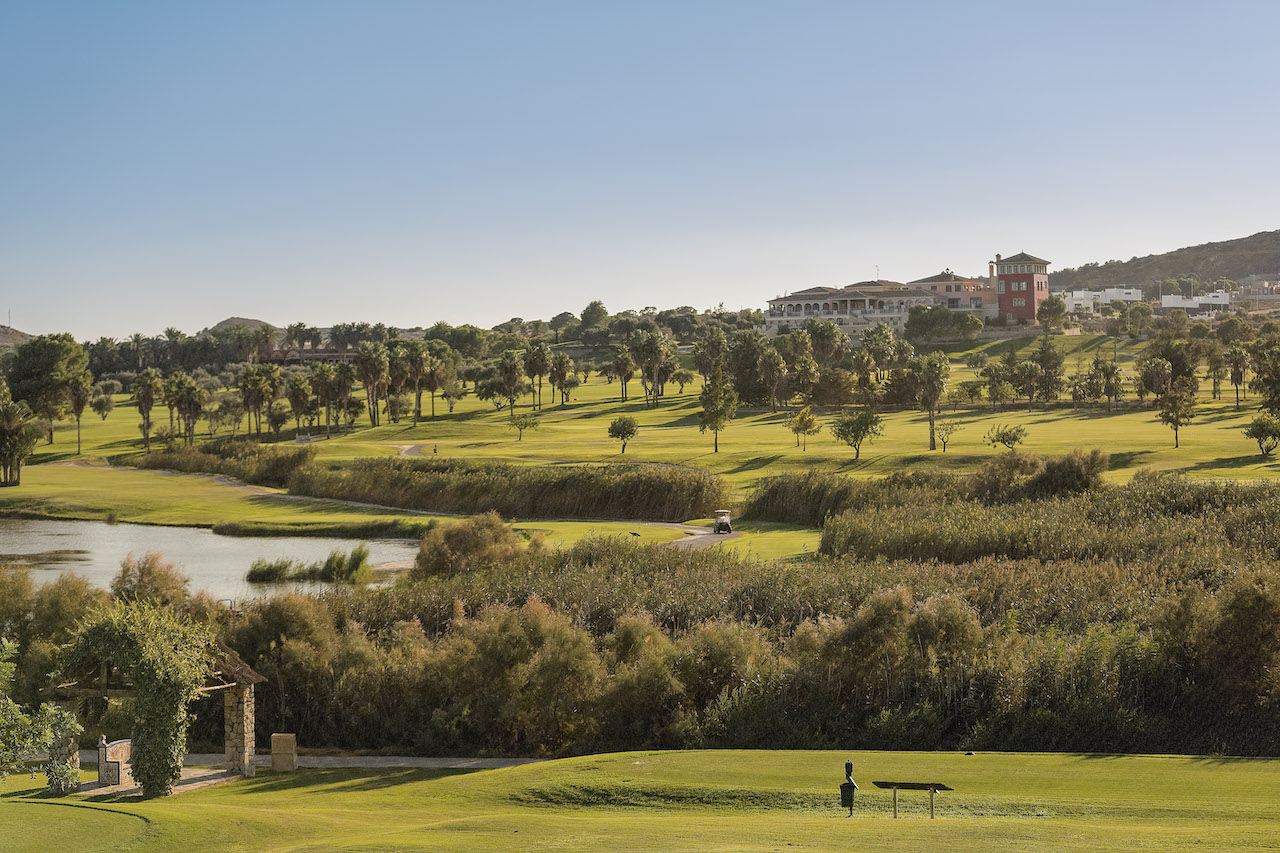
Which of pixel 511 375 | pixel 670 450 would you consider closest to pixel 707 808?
pixel 670 450

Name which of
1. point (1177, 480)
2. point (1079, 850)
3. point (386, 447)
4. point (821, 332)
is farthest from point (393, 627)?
point (821, 332)

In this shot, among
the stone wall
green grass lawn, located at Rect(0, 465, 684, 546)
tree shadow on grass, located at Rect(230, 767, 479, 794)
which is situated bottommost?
tree shadow on grass, located at Rect(230, 767, 479, 794)

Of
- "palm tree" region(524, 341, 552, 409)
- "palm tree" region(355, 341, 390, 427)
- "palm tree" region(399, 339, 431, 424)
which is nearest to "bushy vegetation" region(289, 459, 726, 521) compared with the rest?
"palm tree" region(355, 341, 390, 427)

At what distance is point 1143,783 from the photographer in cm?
2136

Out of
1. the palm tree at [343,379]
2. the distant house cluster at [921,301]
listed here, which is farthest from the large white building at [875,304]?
the palm tree at [343,379]

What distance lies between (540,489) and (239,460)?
33.6 meters

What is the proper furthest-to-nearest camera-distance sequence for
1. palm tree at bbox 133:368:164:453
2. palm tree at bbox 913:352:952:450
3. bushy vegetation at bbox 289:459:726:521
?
palm tree at bbox 133:368:164:453, palm tree at bbox 913:352:952:450, bushy vegetation at bbox 289:459:726:521

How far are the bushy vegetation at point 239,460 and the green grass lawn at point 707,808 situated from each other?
60546 millimetres

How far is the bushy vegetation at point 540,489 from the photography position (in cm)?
6481

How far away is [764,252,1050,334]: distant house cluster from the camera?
613 ft

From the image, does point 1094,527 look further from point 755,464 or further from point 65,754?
point 65,754

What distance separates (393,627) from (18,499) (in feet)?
165

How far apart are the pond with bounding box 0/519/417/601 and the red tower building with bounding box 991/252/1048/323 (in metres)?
146

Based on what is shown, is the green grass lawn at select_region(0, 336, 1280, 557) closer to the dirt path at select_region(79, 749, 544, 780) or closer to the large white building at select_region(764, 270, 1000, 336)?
the dirt path at select_region(79, 749, 544, 780)
